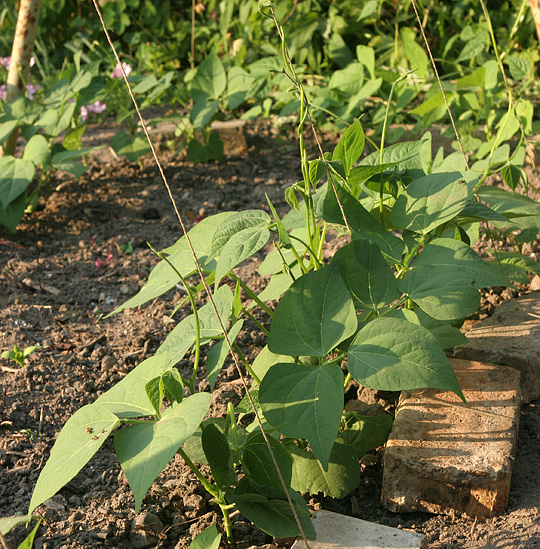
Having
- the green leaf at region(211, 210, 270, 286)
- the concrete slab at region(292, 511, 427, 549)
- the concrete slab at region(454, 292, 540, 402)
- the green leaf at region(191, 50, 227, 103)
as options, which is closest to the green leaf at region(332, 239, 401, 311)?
the green leaf at region(211, 210, 270, 286)

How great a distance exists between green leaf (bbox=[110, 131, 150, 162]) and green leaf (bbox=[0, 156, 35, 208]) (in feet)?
2.10

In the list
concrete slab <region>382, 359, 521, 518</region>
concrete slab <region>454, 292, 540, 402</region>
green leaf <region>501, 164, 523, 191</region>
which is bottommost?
concrete slab <region>454, 292, 540, 402</region>

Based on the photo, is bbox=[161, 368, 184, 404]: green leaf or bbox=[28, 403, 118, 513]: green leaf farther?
bbox=[161, 368, 184, 404]: green leaf

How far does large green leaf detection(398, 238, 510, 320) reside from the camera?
1.27m

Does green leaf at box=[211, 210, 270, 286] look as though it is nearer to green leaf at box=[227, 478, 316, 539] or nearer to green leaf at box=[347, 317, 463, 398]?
green leaf at box=[347, 317, 463, 398]

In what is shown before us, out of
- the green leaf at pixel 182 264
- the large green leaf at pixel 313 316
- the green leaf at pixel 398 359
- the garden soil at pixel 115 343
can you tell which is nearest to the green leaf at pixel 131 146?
the garden soil at pixel 115 343

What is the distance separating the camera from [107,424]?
1.18 metres

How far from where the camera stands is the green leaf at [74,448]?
108 centimetres

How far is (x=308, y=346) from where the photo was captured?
123 centimetres

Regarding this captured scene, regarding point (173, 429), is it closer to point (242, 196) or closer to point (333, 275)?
point (333, 275)

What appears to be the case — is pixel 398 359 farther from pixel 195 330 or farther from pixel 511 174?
pixel 511 174

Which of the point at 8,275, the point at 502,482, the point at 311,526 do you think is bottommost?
the point at 502,482

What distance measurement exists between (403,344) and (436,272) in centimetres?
21

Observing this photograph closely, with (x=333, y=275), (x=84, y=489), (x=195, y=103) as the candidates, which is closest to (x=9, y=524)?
(x=84, y=489)
